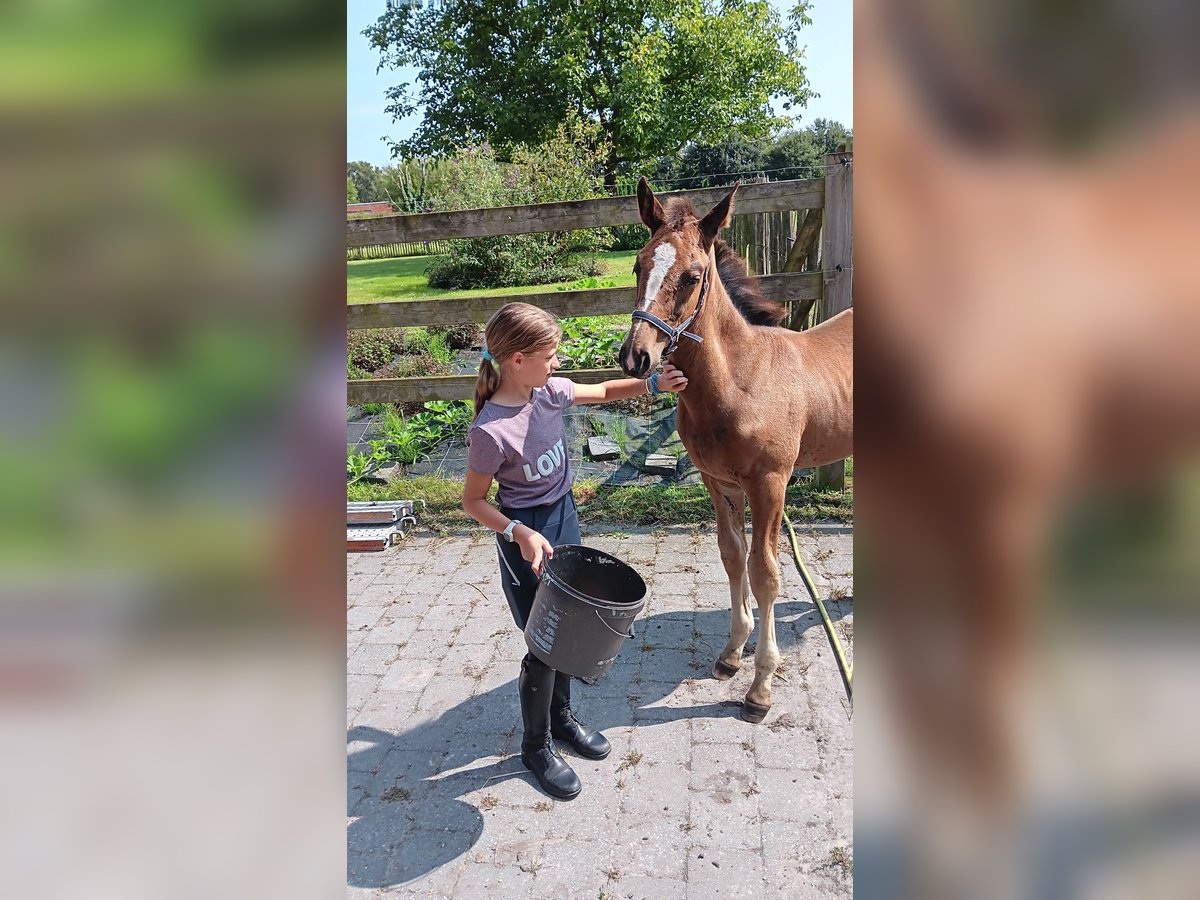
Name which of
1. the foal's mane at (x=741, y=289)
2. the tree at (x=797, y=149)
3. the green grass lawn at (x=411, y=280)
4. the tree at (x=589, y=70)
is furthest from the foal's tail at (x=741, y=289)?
the tree at (x=797, y=149)

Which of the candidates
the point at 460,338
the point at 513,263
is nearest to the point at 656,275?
the point at 460,338

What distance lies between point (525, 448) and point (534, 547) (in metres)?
0.38

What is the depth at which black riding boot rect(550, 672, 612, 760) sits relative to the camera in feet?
10.0

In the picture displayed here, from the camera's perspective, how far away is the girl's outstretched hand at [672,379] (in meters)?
3.06

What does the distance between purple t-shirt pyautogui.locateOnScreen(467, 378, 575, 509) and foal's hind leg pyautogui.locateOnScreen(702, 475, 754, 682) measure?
0.94 metres

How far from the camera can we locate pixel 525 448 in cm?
279

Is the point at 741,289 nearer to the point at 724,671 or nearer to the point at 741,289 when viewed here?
the point at 741,289
